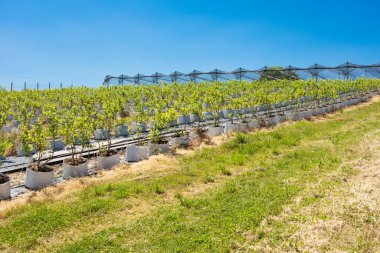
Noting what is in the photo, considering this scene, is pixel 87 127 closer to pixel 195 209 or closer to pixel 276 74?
pixel 195 209

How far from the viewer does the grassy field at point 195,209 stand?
17.0 ft

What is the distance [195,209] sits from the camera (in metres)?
6.45

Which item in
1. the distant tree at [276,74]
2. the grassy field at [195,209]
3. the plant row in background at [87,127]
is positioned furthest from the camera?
the distant tree at [276,74]

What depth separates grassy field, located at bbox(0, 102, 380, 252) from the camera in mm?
5188

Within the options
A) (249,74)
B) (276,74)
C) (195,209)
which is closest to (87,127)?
(195,209)

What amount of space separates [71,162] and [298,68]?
3256 centimetres

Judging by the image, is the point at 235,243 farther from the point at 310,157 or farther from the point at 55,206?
the point at 310,157

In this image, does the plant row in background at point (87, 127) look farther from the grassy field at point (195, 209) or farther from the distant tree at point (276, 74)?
the distant tree at point (276, 74)

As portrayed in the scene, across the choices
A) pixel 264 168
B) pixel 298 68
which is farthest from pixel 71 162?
pixel 298 68

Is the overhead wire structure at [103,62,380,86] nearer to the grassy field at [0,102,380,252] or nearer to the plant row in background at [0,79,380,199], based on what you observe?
the plant row in background at [0,79,380,199]

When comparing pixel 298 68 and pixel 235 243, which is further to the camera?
pixel 298 68

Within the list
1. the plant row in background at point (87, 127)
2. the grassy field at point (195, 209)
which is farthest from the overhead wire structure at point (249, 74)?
the grassy field at point (195, 209)

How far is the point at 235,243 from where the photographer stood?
5160 mm

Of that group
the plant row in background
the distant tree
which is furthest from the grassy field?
the distant tree
